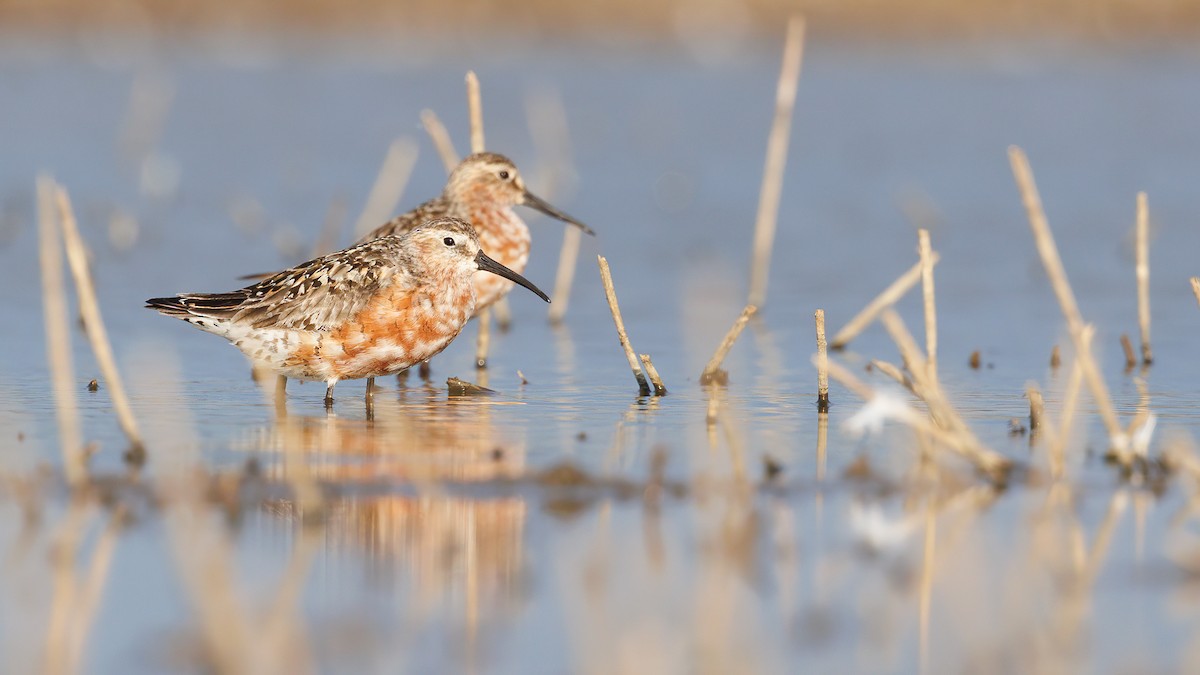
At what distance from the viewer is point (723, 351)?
1013 cm

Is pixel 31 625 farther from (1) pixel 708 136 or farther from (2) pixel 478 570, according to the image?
(1) pixel 708 136

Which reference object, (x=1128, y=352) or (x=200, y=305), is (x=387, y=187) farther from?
(x=1128, y=352)

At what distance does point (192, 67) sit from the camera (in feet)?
113

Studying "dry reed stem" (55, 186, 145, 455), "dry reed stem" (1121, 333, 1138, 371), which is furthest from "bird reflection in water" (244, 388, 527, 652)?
"dry reed stem" (1121, 333, 1138, 371)

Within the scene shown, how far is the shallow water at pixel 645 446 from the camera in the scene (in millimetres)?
5902

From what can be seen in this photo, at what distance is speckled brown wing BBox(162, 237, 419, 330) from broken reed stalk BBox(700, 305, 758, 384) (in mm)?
1750

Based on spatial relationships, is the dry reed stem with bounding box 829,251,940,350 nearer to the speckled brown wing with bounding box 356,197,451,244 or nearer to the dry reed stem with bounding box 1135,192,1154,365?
the dry reed stem with bounding box 1135,192,1154,365

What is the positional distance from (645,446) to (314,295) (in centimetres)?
229

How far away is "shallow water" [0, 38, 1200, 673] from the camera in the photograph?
19.4 feet

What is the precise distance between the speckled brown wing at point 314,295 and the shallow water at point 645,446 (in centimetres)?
53

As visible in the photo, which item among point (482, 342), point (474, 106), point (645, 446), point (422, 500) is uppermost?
point (474, 106)

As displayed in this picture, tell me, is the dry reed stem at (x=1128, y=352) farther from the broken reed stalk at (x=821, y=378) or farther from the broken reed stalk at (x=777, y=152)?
the broken reed stalk at (x=777, y=152)

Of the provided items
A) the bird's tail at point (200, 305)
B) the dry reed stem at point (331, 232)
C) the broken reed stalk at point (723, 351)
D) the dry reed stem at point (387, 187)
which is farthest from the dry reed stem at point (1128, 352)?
the dry reed stem at point (331, 232)

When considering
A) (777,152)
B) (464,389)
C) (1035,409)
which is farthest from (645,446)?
(777,152)
